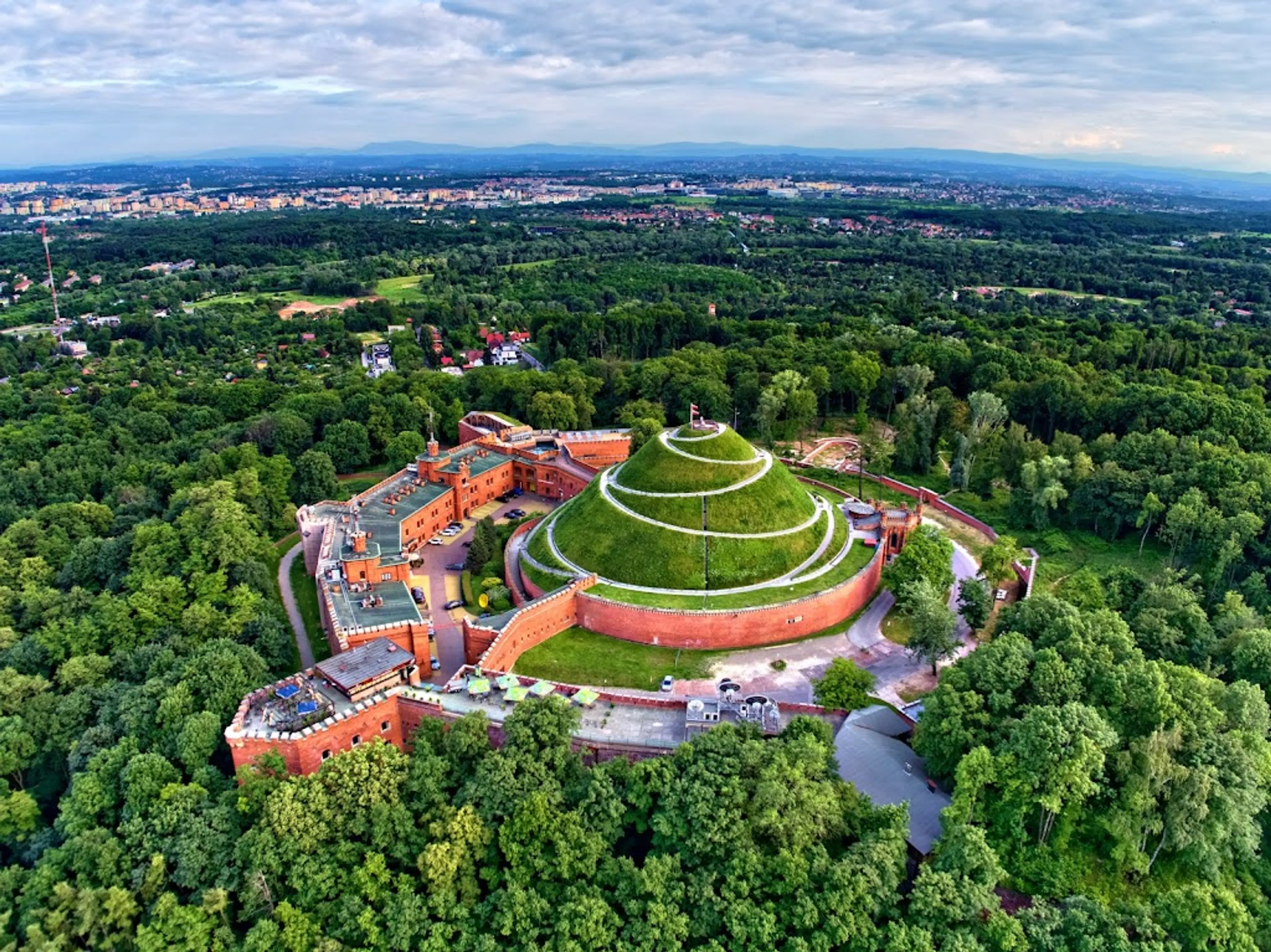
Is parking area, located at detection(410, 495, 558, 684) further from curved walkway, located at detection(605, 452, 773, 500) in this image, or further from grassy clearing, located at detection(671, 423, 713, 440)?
grassy clearing, located at detection(671, 423, 713, 440)

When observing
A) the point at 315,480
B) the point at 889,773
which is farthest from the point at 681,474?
the point at 315,480

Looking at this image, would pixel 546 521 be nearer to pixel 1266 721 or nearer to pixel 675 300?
pixel 1266 721

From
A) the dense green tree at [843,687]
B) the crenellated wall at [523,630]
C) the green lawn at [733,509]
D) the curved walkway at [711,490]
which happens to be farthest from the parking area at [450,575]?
the dense green tree at [843,687]

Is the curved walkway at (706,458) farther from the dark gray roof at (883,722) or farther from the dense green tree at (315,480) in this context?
the dense green tree at (315,480)

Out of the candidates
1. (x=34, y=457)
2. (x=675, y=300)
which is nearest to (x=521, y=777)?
(x=34, y=457)

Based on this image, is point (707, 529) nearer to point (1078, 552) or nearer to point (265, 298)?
point (1078, 552)

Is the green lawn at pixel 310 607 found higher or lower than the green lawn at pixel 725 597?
lower
